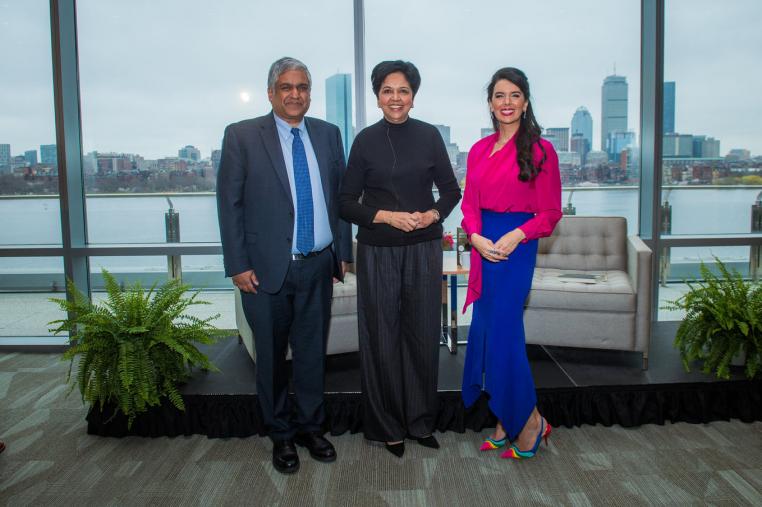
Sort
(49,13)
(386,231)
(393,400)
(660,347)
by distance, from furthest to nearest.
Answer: (49,13) → (660,347) → (393,400) → (386,231)

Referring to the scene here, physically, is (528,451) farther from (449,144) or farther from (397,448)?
(449,144)

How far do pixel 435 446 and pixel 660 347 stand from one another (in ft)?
6.12

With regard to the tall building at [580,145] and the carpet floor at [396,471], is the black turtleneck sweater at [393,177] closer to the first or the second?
the carpet floor at [396,471]

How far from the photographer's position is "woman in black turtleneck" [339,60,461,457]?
251 cm

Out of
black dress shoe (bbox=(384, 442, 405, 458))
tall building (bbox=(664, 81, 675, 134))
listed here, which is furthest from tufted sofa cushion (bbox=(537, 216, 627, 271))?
black dress shoe (bbox=(384, 442, 405, 458))

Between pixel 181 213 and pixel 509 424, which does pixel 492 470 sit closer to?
pixel 509 424

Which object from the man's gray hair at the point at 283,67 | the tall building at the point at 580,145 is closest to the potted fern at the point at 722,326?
the tall building at the point at 580,145

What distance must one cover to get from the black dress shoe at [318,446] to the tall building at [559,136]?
3147mm

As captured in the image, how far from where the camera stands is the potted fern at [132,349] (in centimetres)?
283

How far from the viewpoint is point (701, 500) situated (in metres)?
2.29

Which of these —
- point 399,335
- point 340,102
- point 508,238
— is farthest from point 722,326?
point 340,102

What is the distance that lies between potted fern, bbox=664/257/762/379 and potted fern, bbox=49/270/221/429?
2.65 m

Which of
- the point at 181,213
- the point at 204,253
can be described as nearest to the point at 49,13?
the point at 181,213

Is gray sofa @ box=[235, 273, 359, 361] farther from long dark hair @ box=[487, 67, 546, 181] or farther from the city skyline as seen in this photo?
the city skyline
